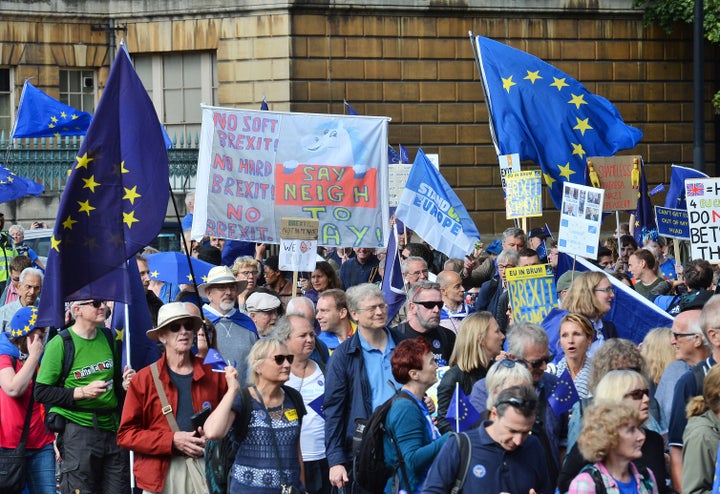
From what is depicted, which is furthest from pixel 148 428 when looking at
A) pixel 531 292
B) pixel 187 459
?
pixel 531 292

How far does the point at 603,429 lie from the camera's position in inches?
225

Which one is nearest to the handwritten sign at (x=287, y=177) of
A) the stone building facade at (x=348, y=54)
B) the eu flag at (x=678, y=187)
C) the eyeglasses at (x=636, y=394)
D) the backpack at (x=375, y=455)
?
the eu flag at (x=678, y=187)

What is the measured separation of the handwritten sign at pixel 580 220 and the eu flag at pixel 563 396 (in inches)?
157

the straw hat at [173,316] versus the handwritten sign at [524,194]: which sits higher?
the handwritten sign at [524,194]

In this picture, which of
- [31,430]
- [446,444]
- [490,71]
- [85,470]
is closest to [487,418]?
[446,444]

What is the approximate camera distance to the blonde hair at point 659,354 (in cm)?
786

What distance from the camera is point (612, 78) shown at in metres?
28.3

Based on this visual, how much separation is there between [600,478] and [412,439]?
1.32 metres

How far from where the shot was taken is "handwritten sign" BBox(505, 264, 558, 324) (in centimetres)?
1019

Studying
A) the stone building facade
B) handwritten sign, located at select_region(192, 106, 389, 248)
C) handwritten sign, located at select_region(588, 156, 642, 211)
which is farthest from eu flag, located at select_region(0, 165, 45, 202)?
the stone building facade

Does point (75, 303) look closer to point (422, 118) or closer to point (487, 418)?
point (487, 418)

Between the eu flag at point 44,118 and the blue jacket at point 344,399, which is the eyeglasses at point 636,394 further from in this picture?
the eu flag at point 44,118

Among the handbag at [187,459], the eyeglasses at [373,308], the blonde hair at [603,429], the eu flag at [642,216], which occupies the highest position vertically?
the eu flag at [642,216]

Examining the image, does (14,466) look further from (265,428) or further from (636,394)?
(636,394)
